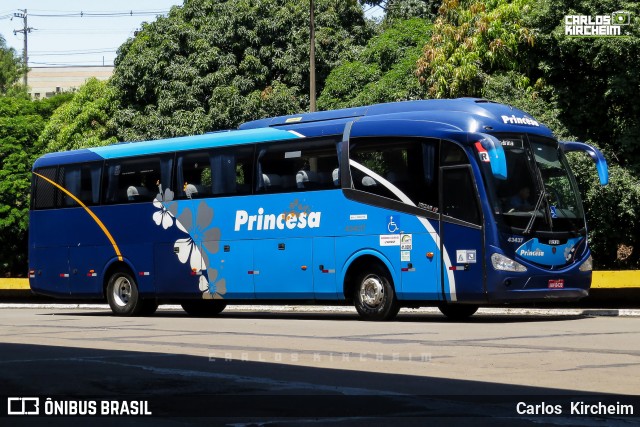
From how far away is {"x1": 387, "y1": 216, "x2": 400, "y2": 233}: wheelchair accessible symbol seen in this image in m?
20.2

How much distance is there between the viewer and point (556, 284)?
1947cm

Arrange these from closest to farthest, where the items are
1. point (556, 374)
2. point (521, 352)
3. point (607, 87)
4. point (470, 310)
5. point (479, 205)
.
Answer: point (556, 374) < point (521, 352) < point (479, 205) < point (470, 310) < point (607, 87)

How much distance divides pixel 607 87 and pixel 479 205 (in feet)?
45.4

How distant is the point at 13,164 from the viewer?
2210 inches

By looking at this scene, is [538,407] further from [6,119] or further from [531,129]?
[6,119]

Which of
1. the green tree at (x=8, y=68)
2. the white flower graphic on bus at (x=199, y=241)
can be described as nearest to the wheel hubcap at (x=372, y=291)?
the white flower graphic on bus at (x=199, y=241)

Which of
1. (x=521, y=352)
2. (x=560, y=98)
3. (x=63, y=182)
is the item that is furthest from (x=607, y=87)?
(x=521, y=352)

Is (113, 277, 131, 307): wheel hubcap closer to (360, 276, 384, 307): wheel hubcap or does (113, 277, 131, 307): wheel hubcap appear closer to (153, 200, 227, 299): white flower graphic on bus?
(153, 200, 227, 299): white flower graphic on bus

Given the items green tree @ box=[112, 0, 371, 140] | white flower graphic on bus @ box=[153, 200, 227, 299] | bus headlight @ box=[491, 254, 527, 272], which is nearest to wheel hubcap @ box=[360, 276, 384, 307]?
bus headlight @ box=[491, 254, 527, 272]

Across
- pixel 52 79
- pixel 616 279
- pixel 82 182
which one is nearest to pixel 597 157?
pixel 616 279

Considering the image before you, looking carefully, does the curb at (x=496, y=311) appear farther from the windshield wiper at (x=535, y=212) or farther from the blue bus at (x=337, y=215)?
the windshield wiper at (x=535, y=212)

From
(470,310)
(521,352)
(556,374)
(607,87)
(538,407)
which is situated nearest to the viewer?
(538,407)

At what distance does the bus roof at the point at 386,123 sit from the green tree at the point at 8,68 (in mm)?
90975

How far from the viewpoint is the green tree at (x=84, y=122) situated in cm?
5284
